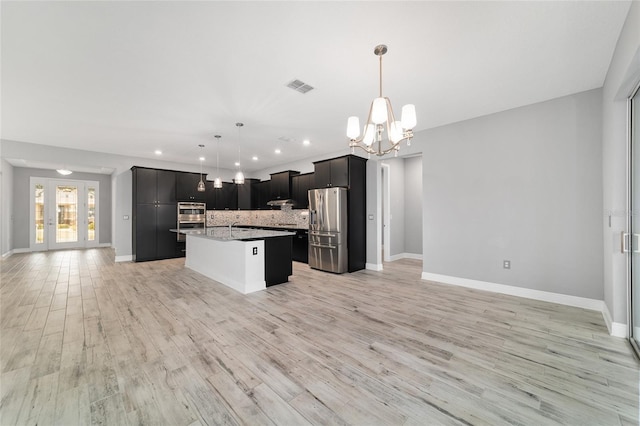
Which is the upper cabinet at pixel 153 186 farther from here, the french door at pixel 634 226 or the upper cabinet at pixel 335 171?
the french door at pixel 634 226

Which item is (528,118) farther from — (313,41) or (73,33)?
(73,33)

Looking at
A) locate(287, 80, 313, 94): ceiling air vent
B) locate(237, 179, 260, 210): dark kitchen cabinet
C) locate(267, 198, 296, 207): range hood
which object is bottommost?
locate(267, 198, 296, 207): range hood

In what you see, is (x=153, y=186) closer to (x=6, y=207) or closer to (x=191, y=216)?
(x=191, y=216)

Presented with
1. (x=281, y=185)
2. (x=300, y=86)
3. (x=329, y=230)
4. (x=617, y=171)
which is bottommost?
(x=329, y=230)

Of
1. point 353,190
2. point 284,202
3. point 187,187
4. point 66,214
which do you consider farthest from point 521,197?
point 66,214

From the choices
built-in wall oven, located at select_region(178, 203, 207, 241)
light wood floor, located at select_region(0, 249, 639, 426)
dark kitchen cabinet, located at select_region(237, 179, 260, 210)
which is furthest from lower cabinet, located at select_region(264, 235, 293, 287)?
dark kitchen cabinet, located at select_region(237, 179, 260, 210)

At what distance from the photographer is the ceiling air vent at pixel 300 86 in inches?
126

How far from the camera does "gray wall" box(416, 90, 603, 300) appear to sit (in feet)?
11.3

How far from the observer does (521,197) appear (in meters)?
3.93

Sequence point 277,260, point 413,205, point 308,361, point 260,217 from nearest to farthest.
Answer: point 308,361
point 277,260
point 413,205
point 260,217

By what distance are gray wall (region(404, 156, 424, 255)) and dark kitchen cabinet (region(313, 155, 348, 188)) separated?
8.23 feet

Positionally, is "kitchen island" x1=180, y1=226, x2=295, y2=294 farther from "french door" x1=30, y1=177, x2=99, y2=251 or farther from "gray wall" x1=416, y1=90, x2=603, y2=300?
"french door" x1=30, y1=177, x2=99, y2=251

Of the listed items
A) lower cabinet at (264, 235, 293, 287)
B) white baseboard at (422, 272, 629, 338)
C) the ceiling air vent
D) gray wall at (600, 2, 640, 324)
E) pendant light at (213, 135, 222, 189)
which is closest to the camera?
gray wall at (600, 2, 640, 324)

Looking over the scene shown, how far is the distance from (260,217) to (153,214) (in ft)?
10.7
